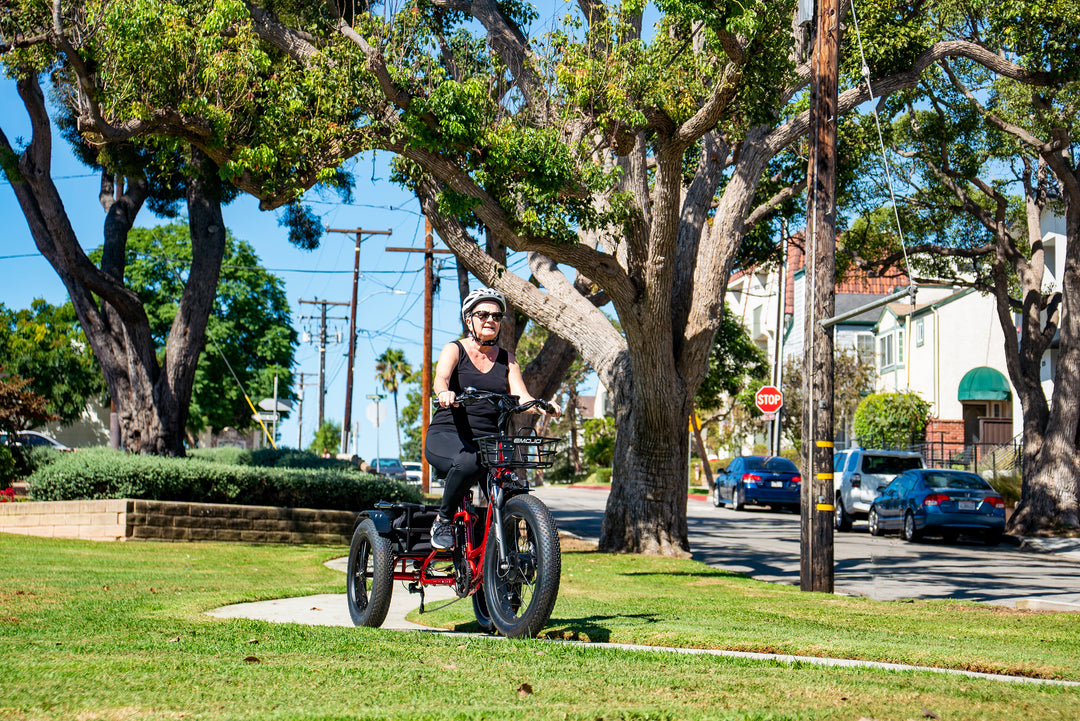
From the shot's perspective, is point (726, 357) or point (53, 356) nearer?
point (726, 357)

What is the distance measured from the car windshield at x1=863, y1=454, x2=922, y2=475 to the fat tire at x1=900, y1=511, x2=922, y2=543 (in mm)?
3845

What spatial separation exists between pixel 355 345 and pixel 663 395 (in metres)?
32.4

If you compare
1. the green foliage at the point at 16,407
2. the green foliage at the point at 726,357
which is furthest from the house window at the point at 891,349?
the green foliage at the point at 16,407

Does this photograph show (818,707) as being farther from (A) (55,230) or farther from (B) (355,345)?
(B) (355,345)

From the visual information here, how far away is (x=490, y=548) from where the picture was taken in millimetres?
6176

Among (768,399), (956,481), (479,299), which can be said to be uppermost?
(768,399)

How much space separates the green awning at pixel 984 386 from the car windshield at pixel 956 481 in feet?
61.9

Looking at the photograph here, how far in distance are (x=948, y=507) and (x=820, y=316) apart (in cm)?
1113

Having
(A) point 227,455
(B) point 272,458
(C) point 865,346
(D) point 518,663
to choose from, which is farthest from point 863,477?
(C) point 865,346

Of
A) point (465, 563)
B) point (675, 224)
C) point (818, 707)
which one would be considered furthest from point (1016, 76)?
point (818, 707)

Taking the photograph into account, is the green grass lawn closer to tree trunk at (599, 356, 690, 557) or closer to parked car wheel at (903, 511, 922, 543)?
tree trunk at (599, 356, 690, 557)

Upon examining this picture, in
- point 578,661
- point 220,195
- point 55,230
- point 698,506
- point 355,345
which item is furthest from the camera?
point 355,345

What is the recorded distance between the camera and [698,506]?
36.2 metres

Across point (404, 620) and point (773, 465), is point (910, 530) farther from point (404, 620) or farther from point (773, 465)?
point (404, 620)
